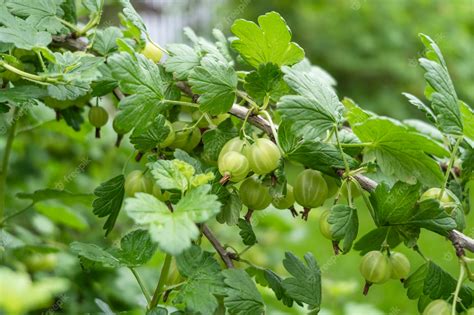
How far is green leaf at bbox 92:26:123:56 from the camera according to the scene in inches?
33.2

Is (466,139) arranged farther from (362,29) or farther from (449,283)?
(362,29)

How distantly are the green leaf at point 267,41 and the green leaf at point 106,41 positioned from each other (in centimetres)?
19

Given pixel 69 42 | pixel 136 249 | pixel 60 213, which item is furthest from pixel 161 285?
pixel 60 213

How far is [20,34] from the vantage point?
0.72 m

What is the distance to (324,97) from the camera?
714mm

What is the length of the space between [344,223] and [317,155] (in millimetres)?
85

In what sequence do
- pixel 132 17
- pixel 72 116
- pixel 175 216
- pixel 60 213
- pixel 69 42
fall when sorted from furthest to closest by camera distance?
pixel 60 213 < pixel 72 116 < pixel 69 42 < pixel 132 17 < pixel 175 216

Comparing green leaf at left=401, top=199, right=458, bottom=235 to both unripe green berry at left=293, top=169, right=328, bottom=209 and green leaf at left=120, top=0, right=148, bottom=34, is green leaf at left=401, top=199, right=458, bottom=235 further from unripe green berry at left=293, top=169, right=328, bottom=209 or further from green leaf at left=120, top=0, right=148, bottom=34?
green leaf at left=120, top=0, right=148, bottom=34

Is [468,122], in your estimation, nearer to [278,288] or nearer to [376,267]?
[376,267]

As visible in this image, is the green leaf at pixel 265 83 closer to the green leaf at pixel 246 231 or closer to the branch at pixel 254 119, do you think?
the branch at pixel 254 119

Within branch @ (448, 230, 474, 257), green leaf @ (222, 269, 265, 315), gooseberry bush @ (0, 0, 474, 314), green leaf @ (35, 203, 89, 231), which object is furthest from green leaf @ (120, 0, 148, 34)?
green leaf @ (35, 203, 89, 231)

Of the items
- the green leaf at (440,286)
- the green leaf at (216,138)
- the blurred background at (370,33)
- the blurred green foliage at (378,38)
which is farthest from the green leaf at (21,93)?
the blurred green foliage at (378,38)

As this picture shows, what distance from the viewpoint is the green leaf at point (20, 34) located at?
0.70 m

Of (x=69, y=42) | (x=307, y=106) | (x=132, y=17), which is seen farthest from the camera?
(x=69, y=42)
